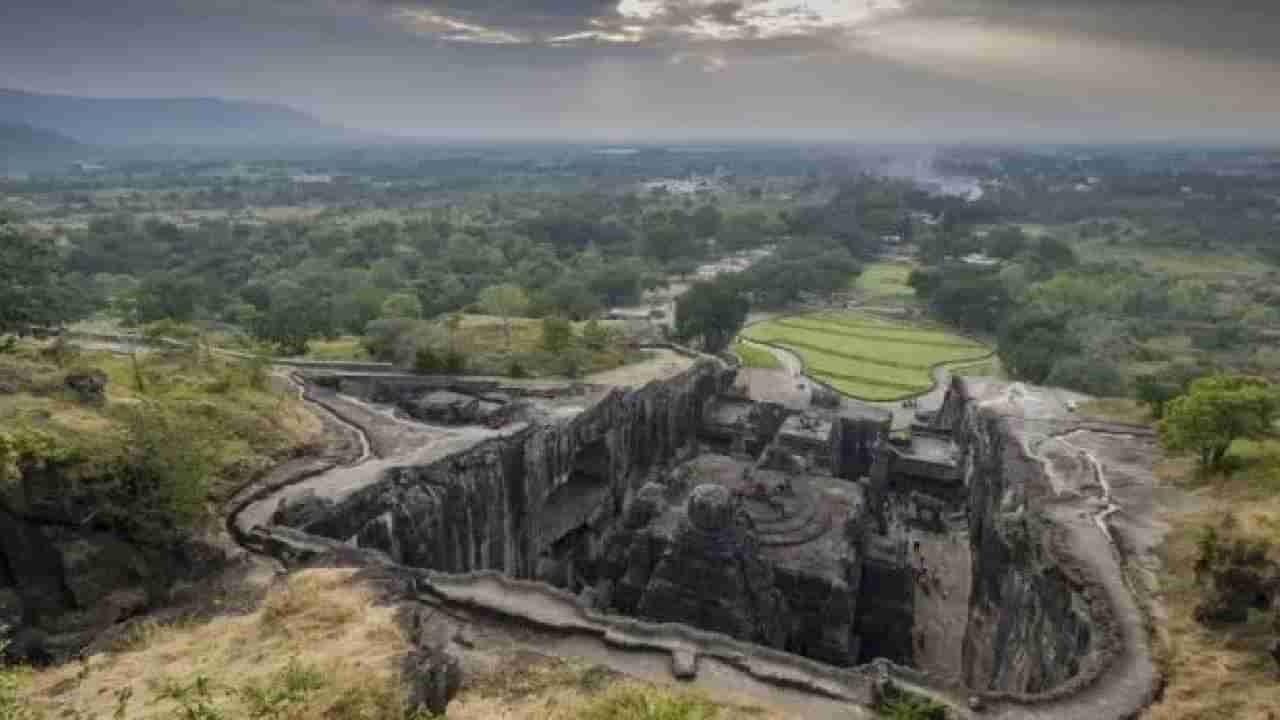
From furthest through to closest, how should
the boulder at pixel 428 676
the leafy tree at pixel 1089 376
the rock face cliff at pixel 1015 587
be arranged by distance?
the leafy tree at pixel 1089 376, the rock face cliff at pixel 1015 587, the boulder at pixel 428 676

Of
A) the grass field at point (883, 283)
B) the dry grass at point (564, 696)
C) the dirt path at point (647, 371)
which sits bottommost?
the grass field at point (883, 283)

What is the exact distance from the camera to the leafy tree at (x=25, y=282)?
3269cm

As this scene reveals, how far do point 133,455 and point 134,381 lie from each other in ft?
48.6

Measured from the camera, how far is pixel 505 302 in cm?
6444

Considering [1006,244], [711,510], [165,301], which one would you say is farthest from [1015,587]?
[1006,244]

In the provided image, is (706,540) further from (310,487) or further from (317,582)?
(310,487)

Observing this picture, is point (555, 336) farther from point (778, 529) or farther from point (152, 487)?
point (152, 487)

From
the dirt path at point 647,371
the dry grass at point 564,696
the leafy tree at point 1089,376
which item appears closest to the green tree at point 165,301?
the dirt path at point 647,371

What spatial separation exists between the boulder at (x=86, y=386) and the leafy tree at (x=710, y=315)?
172ft

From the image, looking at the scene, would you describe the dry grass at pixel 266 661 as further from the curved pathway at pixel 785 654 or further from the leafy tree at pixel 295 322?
the leafy tree at pixel 295 322

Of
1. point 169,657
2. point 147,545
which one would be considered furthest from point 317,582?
point 147,545

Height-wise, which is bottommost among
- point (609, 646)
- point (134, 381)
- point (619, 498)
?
point (619, 498)

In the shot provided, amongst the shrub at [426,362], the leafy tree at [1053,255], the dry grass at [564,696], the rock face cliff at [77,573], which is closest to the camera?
the dry grass at [564,696]

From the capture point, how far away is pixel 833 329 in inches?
3408
